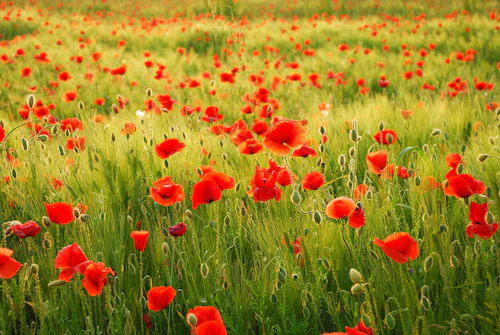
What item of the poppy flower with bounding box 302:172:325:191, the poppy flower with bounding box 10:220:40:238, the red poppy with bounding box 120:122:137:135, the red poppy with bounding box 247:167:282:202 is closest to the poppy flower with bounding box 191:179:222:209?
the red poppy with bounding box 247:167:282:202

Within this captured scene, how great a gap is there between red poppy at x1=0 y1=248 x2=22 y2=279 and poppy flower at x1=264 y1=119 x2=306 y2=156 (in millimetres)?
675

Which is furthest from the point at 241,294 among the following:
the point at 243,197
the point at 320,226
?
the point at 243,197

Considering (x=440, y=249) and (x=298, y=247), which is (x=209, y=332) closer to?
(x=298, y=247)

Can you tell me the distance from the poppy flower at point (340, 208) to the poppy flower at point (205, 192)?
0.34 metres

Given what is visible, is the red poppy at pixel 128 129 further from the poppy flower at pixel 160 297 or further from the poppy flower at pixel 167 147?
the poppy flower at pixel 160 297

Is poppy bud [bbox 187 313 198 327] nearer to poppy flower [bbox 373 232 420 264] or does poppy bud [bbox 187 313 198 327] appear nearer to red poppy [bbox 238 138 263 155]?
poppy flower [bbox 373 232 420 264]

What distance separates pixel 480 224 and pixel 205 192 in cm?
71

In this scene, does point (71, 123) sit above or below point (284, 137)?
below

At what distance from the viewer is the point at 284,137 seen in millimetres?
1281

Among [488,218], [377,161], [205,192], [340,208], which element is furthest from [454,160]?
[205,192]

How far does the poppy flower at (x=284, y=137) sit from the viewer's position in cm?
126

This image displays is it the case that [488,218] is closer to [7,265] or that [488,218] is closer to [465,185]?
[465,185]

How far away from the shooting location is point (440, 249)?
4.21 ft

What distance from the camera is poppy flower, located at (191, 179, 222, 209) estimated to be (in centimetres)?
126
